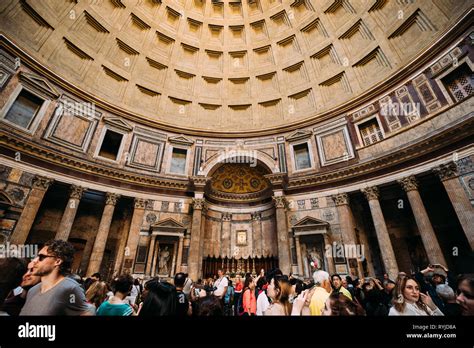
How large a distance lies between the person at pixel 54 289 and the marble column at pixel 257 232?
572 inches

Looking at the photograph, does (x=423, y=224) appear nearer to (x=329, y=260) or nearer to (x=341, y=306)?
(x=329, y=260)

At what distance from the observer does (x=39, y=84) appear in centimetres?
1243

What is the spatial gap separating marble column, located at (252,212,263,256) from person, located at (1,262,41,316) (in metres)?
14.6

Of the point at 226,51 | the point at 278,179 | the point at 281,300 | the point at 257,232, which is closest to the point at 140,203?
the point at 257,232

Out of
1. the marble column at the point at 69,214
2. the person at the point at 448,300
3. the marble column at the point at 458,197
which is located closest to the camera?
the person at the point at 448,300

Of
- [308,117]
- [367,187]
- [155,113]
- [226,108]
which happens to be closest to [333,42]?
[308,117]

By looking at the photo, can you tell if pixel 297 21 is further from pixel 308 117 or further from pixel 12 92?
pixel 12 92

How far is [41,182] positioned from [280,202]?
46.1 ft

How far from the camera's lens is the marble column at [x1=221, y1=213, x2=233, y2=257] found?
15.8m

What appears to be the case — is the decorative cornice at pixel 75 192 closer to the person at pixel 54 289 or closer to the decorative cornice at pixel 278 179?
the decorative cornice at pixel 278 179

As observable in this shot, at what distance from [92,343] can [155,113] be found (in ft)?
60.4

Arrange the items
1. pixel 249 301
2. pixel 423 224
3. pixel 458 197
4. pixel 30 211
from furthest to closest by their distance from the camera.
Result: pixel 30 211, pixel 423 224, pixel 458 197, pixel 249 301

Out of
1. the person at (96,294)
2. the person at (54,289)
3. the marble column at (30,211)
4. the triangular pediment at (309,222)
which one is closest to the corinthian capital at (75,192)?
the marble column at (30,211)

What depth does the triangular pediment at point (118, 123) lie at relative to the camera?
590 inches
